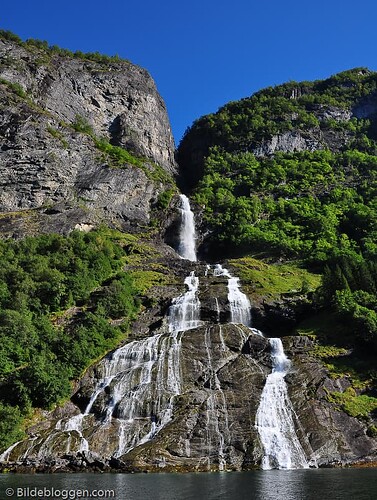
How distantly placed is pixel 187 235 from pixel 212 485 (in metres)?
63.8

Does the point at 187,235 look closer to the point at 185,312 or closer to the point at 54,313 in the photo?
the point at 185,312

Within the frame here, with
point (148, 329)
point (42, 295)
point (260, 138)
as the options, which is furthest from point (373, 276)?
point (260, 138)

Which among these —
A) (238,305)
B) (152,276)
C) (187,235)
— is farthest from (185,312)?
(187,235)

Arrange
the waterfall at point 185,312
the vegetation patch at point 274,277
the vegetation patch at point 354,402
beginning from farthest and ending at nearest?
1. the vegetation patch at point 274,277
2. the waterfall at point 185,312
3. the vegetation patch at point 354,402

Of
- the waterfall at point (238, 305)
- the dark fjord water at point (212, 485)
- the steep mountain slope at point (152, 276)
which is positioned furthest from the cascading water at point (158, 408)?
the waterfall at point (238, 305)

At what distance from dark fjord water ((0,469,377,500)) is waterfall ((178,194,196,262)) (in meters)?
54.6

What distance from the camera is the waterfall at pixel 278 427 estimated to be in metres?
32.0

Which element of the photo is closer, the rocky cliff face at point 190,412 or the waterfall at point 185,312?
the rocky cliff face at point 190,412

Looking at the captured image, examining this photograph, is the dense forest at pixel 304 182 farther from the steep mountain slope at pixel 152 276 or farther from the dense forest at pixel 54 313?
the dense forest at pixel 54 313

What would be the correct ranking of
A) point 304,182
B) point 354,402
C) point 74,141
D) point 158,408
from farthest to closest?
point 304,182, point 74,141, point 354,402, point 158,408

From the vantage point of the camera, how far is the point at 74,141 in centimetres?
9081

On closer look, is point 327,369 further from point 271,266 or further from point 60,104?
point 60,104

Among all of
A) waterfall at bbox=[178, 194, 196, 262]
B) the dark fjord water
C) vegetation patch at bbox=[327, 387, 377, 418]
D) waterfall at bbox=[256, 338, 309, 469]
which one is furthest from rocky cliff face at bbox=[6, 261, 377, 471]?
waterfall at bbox=[178, 194, 196, 262]

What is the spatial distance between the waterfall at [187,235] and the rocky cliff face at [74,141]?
6190 mm
